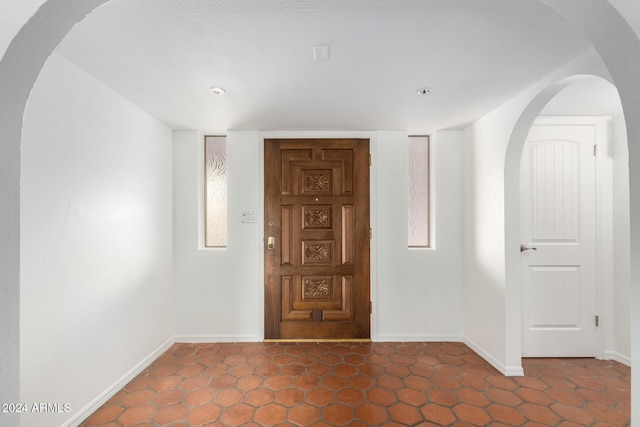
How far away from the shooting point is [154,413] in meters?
1.81

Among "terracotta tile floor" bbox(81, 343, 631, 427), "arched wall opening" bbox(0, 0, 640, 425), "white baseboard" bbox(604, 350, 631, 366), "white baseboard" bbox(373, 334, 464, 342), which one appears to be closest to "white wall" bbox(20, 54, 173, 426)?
"terracotta tile floor" bbox(81, 343, 631, 427)

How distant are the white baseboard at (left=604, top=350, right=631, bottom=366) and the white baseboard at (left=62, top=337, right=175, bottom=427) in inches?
155

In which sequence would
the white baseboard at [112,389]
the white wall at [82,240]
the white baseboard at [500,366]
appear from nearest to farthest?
the white wall at [82,240]
the white baseboard at [112,389]
the white baseboard at [500,366]

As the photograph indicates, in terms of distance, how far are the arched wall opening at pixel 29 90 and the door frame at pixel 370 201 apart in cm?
197

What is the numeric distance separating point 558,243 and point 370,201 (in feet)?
5.48

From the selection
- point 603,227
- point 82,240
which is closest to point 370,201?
point 603,227

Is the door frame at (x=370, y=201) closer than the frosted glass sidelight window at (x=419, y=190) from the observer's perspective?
Yes

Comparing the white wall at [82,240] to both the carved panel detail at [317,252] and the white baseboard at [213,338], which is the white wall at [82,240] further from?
the carved panel detail at [317,252]

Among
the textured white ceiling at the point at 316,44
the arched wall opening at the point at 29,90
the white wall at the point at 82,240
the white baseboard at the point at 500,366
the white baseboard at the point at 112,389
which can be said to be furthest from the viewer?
the white baseboard at the point at 500,366

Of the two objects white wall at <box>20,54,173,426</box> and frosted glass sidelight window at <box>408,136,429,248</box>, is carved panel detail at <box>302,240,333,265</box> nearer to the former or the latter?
frosted glass sidelight window at <box>408,136,429,248</box>

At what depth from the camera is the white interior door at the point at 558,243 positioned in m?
2.46

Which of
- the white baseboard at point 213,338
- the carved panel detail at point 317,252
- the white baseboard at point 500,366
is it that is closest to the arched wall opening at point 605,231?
the white baseboard at point 500,366

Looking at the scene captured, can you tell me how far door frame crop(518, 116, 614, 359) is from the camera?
8.07ft

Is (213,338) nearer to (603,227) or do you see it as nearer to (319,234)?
(319,234)
